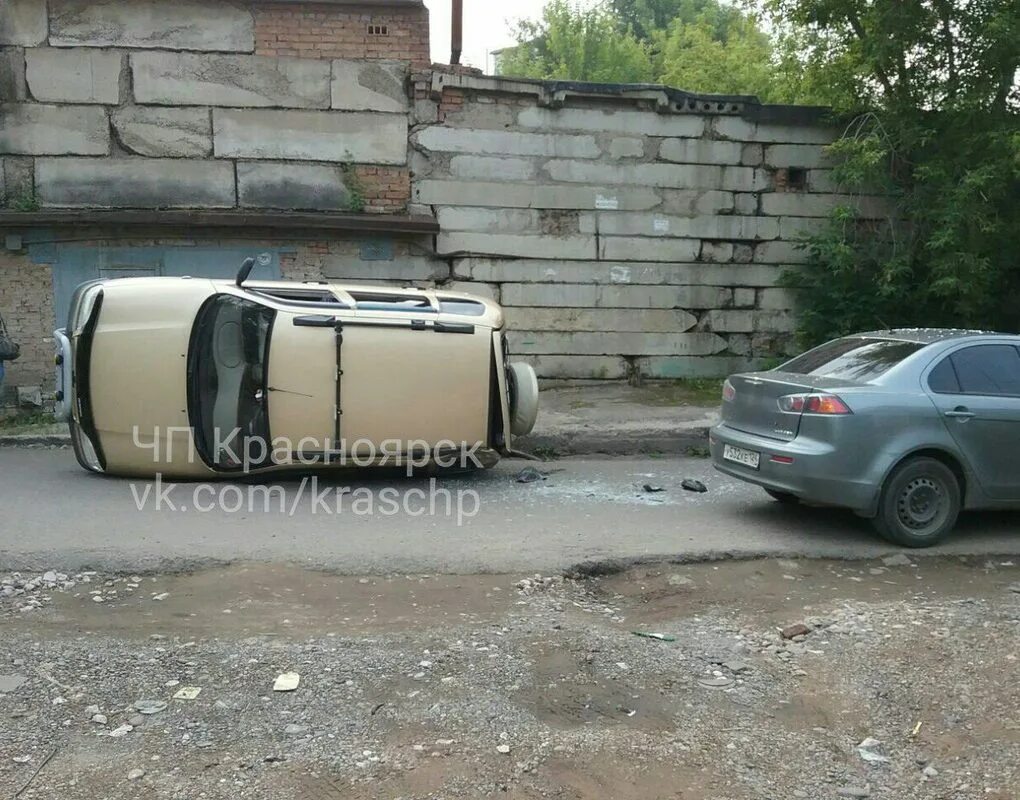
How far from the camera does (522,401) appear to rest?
8125 millimetres

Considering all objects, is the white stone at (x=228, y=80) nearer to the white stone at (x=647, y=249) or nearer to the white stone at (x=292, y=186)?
the white stone at (x=292, y=186)

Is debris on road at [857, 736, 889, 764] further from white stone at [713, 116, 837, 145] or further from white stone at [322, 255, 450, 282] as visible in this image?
white stone at [713, 116, 837, 145]

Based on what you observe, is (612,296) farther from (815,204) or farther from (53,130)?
(53,130)

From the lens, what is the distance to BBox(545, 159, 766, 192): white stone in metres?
12.2

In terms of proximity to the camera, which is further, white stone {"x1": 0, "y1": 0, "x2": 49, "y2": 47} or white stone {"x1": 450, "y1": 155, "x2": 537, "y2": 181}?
white stone {"x1": 450, "y1": 155, "x2": 537, "y2": 181}

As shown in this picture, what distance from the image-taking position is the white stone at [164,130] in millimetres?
11203

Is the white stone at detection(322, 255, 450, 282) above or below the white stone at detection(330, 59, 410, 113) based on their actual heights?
below

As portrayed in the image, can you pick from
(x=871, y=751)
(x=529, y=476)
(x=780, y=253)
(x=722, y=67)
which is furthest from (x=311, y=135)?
(x=722, y=67)

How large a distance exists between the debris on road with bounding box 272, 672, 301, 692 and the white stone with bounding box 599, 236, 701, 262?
356 inches

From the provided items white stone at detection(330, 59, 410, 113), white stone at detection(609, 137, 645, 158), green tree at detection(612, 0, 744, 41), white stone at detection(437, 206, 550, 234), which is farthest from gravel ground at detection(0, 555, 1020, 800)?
green tree at detection(612, 0, 744, 41)

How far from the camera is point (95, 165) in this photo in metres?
11.2

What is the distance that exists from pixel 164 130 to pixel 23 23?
2022mm

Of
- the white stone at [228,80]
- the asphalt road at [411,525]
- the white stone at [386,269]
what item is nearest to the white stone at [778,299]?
the white stone at [386,269]

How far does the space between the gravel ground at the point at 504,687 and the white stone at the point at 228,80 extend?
7.62 m
